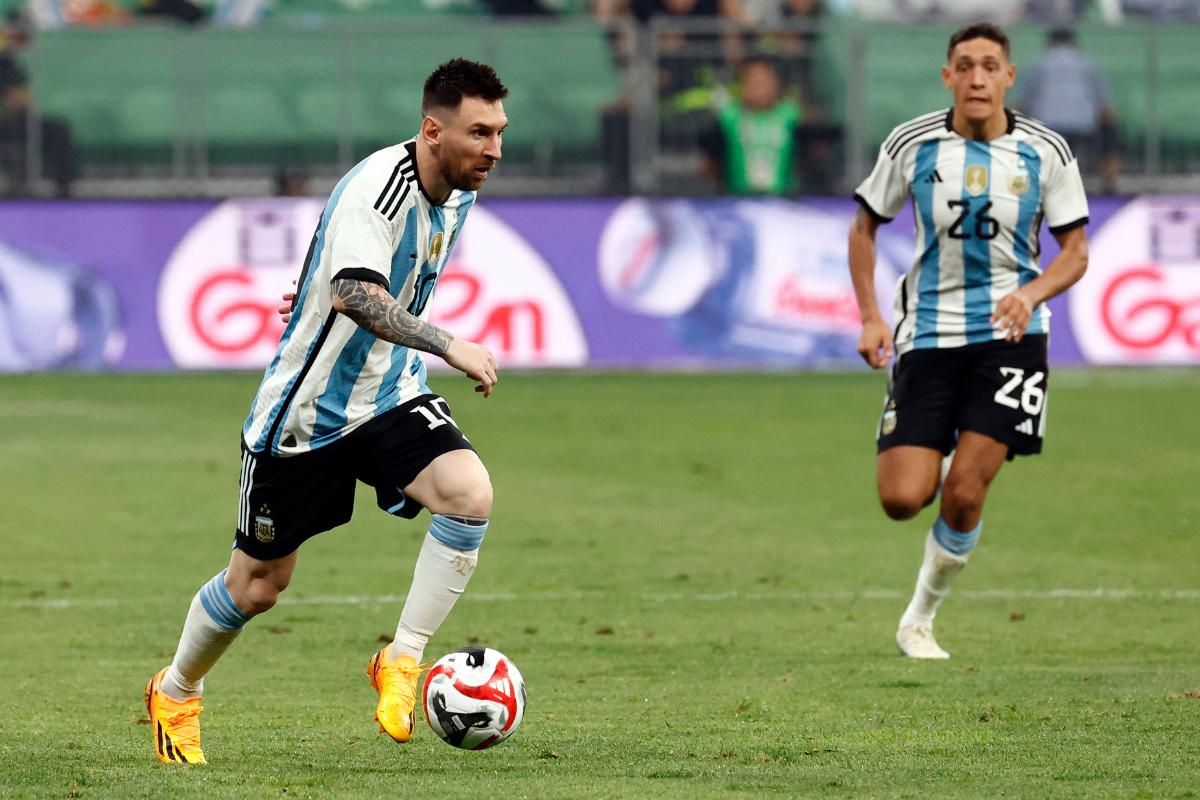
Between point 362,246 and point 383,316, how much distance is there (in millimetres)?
209

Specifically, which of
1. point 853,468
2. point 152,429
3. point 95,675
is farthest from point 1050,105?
point 95,675

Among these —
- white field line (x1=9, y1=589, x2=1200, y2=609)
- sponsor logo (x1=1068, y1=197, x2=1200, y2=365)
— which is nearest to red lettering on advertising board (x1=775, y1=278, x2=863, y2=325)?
sponsor logo (x1=1068, y1=197, x2=1200, y2=365)

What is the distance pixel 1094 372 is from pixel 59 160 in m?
10.2

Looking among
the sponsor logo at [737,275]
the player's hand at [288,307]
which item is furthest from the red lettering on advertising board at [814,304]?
the player's hand at [288,307]

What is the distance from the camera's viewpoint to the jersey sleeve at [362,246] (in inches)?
216

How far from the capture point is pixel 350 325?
5.73 meters

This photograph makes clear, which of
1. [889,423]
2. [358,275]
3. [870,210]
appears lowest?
[889,423]

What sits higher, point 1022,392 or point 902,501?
point 1022,392

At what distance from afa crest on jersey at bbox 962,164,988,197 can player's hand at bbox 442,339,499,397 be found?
9.32 feet

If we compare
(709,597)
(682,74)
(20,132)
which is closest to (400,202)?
(709,597)

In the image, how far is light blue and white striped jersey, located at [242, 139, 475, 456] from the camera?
5609 millimetres

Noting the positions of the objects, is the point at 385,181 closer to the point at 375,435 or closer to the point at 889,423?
the point at 375,435

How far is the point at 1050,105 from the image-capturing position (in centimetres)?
2067

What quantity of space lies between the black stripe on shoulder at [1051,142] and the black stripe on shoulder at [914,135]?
30 centimetres
